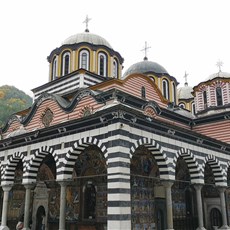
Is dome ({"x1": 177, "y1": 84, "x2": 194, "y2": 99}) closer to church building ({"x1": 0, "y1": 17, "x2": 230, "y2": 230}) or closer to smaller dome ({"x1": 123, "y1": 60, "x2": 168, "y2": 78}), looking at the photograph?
smaller dome ({"x1": 123, "y1": 60, "x2": 168, "y2": 78})

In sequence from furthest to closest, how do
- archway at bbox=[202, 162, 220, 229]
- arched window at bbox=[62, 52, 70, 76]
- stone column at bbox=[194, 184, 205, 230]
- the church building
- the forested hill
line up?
the forested hill → arched window at bbox=[62, 52, 70, 76] → archway at bbox=[202, 162, 220, 229] → stone column at bbox=[194, 184, 205, 230] → the church building

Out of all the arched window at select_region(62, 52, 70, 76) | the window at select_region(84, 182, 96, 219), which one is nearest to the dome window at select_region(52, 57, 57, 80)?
the arched window at select_region(62, 52, 70, 76)

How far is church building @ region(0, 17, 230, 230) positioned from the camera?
11133mm

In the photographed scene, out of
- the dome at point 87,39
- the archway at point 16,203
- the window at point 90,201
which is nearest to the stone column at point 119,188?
the window at point 90,201

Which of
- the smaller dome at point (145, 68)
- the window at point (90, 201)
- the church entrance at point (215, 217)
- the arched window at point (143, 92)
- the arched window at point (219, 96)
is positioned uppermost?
the smaller dome at point (145, 68)

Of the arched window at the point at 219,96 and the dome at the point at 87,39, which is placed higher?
the dome at the point at 87,39

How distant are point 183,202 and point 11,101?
39638mm

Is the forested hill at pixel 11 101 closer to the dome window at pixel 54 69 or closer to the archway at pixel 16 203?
the dome window at pixel 54 69

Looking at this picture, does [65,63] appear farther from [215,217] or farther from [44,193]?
[215,217]

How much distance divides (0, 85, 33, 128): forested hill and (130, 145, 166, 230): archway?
34543 mm

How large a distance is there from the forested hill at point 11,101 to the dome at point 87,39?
89.5 ft

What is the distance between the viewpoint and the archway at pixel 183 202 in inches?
615

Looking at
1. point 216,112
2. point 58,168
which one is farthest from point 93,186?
point 216,112

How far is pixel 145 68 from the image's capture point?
24703mm
